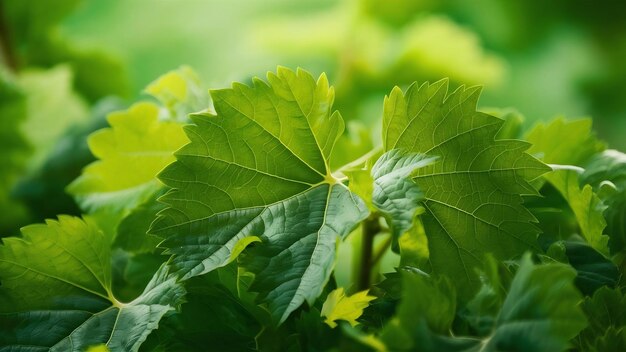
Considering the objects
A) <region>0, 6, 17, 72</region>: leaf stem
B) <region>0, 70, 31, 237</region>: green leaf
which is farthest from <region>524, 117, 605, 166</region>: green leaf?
<region>0, 6, 17, 72</region>: leaf stem

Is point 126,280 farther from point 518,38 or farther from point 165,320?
point 518,38

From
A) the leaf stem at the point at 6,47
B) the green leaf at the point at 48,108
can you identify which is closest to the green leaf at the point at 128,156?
the green leaf at the point at 48,108

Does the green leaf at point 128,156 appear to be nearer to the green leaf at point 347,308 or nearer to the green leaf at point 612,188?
the green leaf at point 347,308

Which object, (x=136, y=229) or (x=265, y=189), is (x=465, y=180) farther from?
(x=136, y=229)

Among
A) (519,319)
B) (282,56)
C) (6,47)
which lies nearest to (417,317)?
(519,319)

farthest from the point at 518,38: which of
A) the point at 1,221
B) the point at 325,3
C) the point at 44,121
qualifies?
the point at 1,221

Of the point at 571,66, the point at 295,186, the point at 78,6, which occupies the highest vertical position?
the point at 78,6
